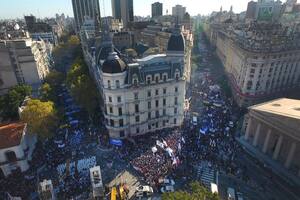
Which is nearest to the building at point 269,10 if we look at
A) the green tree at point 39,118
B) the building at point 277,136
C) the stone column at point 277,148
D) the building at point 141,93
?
the building at point 277,136

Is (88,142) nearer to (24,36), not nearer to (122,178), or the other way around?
(122,178)

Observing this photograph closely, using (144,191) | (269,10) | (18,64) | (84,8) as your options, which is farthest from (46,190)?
(84,8)

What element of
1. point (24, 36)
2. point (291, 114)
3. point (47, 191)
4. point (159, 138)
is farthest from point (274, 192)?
point (24, 36)

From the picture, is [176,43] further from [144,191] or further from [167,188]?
[144,191]

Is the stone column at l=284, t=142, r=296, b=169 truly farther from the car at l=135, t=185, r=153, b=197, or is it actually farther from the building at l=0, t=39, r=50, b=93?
the building at l=0, t=39, r=50, b=93

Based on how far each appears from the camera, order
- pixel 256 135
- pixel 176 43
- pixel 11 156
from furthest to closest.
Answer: pixel 176 43, pixel 256 135, pixel 11 156

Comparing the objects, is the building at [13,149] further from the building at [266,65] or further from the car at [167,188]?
the building at [266,65]
